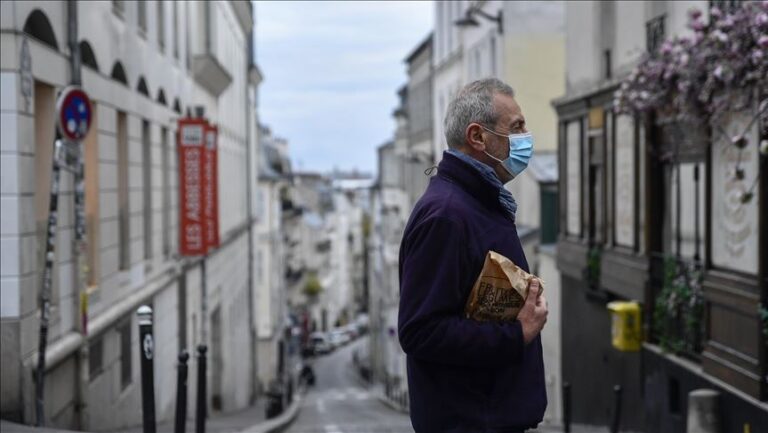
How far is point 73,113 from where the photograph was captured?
10.5 meters

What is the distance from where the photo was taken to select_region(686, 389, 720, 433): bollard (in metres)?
12.8

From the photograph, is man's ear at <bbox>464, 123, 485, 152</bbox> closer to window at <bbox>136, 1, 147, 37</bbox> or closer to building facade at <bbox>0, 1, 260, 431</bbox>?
building facade at <bbox>0, 1, 260, 431</bbox>

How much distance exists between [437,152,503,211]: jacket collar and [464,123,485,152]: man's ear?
2.8 inches

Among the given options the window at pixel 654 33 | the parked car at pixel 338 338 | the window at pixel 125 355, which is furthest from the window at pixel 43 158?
the parked car at pixel 338 338

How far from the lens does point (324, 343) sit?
92250 millimetres

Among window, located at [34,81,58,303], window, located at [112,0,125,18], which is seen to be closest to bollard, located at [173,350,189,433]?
window, located at [34,81,58,303]

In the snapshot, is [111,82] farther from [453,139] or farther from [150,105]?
[453,139]

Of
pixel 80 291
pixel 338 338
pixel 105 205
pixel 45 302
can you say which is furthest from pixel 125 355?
pixel 338 338

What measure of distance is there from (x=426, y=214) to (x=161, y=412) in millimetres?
16343

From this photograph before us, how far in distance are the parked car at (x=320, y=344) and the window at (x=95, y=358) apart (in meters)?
74.8

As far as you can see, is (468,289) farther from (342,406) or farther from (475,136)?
(342,406)

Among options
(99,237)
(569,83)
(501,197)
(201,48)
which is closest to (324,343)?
(201,48)

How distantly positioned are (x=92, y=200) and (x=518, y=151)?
11.3m

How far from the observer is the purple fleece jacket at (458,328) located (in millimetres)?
4148
